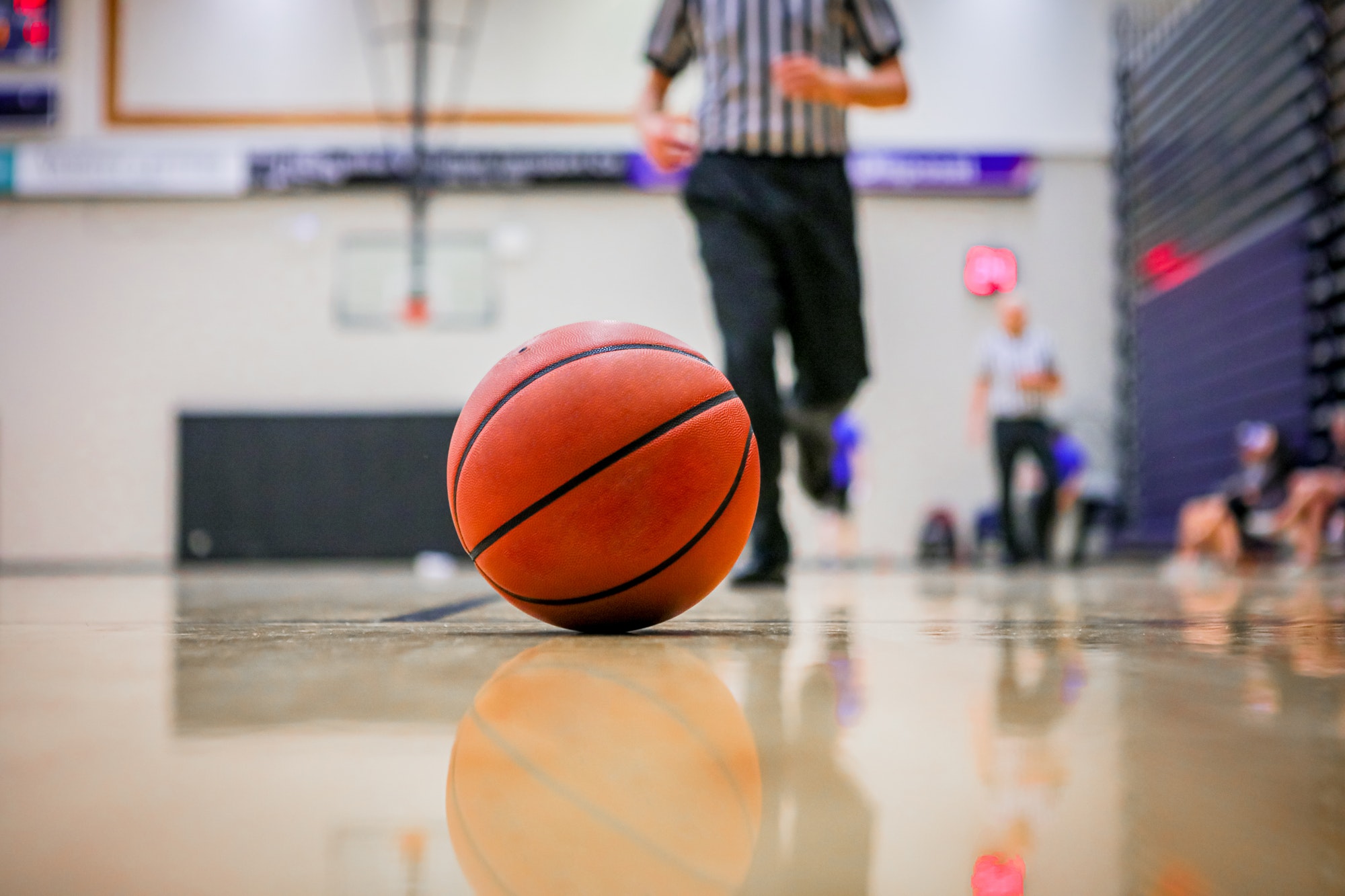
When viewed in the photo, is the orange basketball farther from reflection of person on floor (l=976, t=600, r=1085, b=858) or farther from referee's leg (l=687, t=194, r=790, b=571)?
referee's leg (l=687, t=194, r=790, b=571)

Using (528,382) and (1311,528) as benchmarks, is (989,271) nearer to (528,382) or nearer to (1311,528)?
(1311,528)

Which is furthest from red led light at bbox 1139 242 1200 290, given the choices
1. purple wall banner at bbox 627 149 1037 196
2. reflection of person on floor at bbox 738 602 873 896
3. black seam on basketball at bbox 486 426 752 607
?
reflection of person on floor at bbox 738 602 873 896

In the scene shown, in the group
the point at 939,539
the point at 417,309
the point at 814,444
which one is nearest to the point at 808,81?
the point at 814,444

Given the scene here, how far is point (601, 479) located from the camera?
1.02 meters

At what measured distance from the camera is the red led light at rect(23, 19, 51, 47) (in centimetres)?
809

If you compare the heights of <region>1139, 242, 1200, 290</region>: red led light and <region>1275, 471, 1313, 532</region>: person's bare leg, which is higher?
<region>1139, 242, 1200, 290</region>: red led light

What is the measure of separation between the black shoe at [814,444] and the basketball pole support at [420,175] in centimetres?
516

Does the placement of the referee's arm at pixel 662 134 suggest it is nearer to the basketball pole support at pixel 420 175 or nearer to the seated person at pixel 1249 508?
the seated person at pixel 1249 508

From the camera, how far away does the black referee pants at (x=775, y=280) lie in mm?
2121

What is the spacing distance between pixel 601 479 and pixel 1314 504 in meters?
4.92

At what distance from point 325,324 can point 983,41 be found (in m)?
5.71

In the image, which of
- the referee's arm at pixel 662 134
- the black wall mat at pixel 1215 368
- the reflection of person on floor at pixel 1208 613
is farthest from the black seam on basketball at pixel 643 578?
the black wall mat at pixel 1215 368

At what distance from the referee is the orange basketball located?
98cm

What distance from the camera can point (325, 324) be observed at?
824 centimetres
